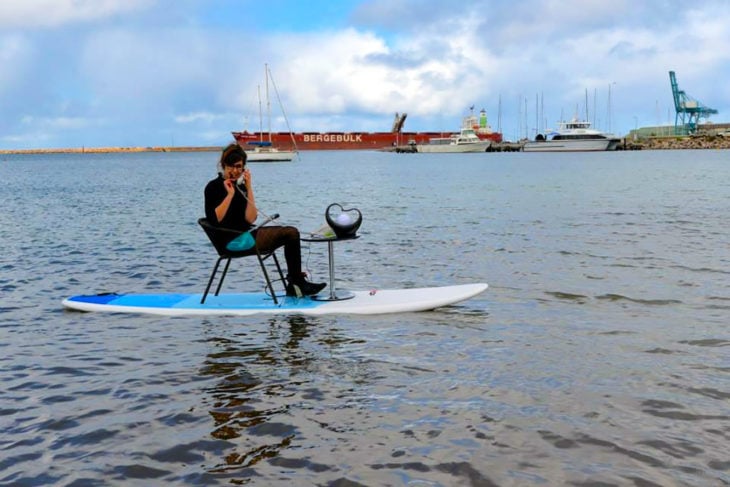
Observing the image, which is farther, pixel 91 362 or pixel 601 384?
pixel 91 362

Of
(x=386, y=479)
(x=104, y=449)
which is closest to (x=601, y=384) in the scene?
(x=386, y=479)

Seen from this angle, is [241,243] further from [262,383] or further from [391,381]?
[391,381]

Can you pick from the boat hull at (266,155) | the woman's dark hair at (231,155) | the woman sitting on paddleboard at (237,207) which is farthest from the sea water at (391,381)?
the boat hull at (266,155)

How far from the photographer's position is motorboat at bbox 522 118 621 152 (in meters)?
119

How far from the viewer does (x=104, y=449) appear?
15.5 ft

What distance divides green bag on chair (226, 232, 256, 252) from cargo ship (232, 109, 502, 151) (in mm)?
118311

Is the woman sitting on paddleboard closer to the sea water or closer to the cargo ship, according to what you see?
the sea water

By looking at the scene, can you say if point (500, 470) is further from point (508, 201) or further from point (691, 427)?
point (508, 201)

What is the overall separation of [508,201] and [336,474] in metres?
25.7

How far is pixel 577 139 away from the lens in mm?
120688

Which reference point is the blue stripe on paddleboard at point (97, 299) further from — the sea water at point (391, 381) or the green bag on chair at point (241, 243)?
the green bag on chair at point (241, 243)

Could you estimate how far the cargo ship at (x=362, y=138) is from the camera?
134 meters

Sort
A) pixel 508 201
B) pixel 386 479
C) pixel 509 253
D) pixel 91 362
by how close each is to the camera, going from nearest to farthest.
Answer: pixel 386 479 → pixel 91 362 → pixel 509 253 → pixel 508 201

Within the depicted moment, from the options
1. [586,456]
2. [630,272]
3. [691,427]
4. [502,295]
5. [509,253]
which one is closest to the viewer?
[586,456]
